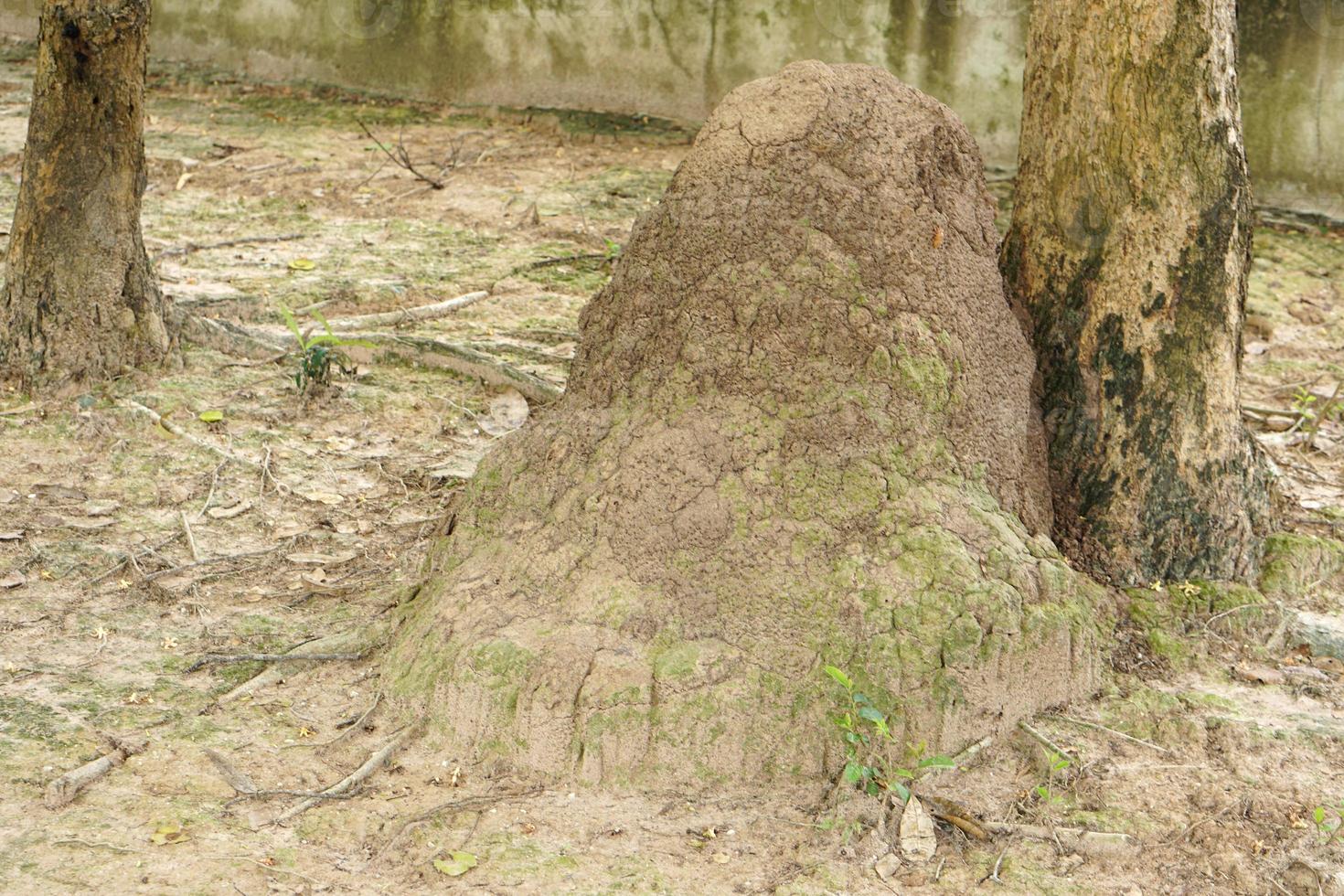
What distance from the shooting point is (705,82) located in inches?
353

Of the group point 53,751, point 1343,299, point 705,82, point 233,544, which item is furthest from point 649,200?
point 53,751

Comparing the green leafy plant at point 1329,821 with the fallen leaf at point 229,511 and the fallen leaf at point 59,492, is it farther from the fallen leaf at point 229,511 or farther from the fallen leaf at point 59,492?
the fallen leaf at point 59,492

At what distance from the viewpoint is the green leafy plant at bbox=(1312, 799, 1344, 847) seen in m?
2.86

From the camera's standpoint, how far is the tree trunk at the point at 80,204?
4.73 m

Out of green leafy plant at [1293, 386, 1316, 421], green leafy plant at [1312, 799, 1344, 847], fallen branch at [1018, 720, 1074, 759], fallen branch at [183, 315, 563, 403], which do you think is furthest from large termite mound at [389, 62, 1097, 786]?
green leafy plant at [1293, 386, 1316, 421]

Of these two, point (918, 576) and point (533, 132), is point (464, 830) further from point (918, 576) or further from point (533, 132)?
point (533, 132)

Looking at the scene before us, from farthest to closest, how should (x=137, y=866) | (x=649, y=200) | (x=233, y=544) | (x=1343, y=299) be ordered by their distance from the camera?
(x=649, y=200), (x=1343, y=299), (x=233, y=544), (x=137, y=866)

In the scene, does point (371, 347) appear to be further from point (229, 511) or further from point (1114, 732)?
point (1114, 732)

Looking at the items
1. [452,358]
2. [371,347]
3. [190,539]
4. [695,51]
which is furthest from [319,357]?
[695,51]

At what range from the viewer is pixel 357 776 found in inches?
116

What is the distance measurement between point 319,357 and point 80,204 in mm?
892

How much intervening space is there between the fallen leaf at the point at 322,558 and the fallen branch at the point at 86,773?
0.96 m

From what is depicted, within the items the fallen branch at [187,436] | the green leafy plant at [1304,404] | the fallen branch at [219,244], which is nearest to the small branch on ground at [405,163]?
the fallen branch at [219,244]

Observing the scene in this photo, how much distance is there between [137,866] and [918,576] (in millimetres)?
1587
